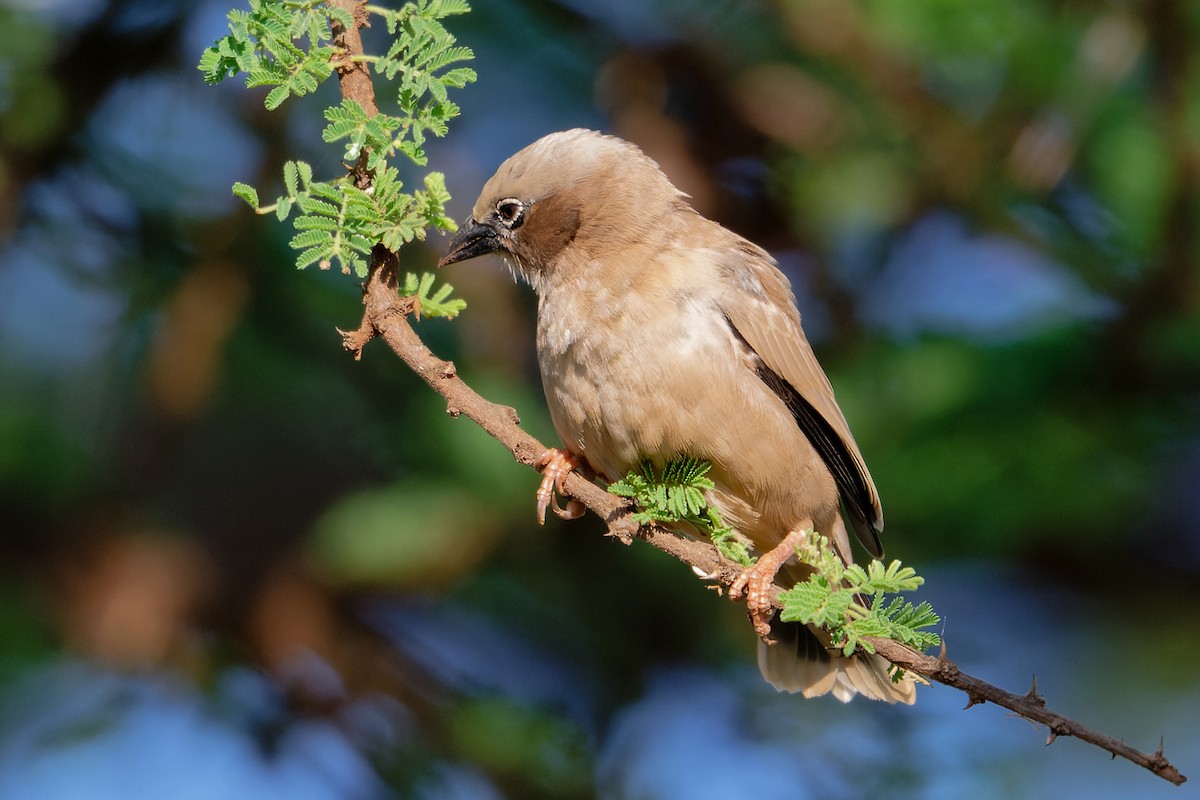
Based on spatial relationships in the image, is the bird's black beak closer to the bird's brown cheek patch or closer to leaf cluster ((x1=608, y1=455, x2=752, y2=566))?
the bird's brown cheek patch

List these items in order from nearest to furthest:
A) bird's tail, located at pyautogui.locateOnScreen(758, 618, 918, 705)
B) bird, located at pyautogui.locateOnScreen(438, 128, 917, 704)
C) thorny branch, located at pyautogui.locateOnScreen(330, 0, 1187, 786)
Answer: thorny branch, located at pyautogui.locateOnScreen(330, 0, 1187, 786) < bird, located at pyautogui.locateOnScreen(438, 128, 917, 704) < bird's tail, located at pyautogui.locateOnScreen(758, 618, 918, 705)

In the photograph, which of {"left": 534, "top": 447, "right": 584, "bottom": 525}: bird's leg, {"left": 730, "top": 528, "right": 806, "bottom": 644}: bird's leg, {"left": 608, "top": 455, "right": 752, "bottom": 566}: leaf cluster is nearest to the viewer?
{"left": 608, "top": 455, "right": 752, "bottom": 566}: leaf cluster

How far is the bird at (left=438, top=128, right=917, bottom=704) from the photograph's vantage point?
3111 mm

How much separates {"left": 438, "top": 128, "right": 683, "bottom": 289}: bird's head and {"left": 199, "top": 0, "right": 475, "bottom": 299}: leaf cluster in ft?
3.81

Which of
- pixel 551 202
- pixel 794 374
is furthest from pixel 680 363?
pixel 551 202

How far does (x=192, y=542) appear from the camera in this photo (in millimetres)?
4484

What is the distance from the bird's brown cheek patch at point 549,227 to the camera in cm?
354

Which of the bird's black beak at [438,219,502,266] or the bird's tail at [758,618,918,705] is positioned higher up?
the bird's black beak at [438,219,502,266]

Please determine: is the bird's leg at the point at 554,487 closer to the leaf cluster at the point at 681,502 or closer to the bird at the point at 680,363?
the bird at the point at 680,363

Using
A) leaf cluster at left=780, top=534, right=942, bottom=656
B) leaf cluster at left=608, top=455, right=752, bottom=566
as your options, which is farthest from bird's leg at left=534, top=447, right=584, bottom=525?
leaf cluster at left=780, top=534, right=942, bottom=656

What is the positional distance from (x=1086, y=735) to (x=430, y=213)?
1598mm

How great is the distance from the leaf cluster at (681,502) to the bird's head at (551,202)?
924mm

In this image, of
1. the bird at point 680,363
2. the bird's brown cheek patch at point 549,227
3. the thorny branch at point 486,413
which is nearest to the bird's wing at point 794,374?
the bird at point 680,363

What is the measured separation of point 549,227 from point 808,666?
167cm
